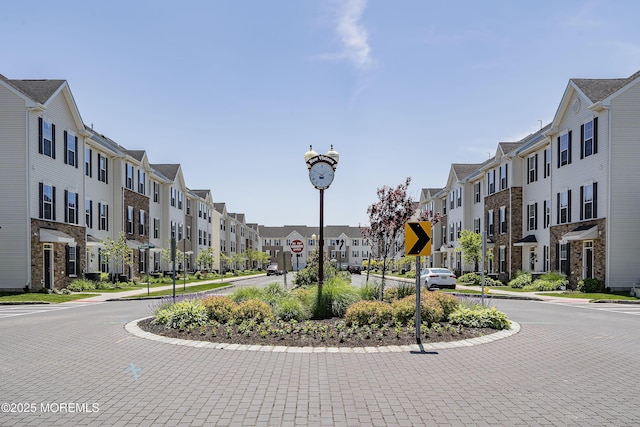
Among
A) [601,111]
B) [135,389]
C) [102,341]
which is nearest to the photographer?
[135,389]

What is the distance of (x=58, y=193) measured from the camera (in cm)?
2803

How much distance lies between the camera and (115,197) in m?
37.3

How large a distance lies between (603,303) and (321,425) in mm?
20338

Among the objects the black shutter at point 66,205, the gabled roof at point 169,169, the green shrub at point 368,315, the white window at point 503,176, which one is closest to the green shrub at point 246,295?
the green shrub at point 368,315

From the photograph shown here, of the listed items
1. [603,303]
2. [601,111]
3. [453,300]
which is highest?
[601,111]

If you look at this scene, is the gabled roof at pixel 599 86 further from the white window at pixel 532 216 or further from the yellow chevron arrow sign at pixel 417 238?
the yellow chevron arrow sign at pixel 417 238

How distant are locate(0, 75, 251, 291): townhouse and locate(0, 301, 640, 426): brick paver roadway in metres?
14.5

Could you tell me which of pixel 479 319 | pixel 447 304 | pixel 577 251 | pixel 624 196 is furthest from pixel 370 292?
pixel 577 251

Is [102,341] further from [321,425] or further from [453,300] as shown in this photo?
[453,300]

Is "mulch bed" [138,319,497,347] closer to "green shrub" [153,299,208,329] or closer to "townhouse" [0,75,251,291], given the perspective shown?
"green shrub" [153,299,208,329]

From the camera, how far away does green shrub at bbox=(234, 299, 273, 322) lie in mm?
12445

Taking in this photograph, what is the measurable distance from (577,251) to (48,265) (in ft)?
95.2

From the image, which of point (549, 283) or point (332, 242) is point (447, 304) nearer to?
point (549, 283)

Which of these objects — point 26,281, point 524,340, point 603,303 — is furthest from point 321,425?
point 26,281
